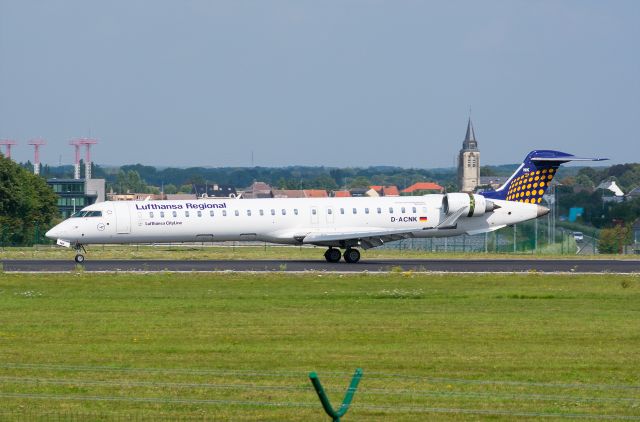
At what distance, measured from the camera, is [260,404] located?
621 inches

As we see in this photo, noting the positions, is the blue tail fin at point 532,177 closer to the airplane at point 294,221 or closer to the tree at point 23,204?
the airplane at point 294,221

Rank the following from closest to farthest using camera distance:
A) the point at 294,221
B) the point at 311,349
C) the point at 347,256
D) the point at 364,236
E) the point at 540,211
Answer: the point at 311,349, the point at 364,236, the point at 294,221, the point at 347,256, the point at 540,211

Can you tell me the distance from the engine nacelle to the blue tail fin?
2724 mm

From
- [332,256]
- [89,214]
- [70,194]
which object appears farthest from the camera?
[70,194]

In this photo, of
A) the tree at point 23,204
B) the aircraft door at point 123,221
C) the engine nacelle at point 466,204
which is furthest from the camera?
the tree at point 23,204

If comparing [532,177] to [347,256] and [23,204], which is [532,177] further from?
[23,204]

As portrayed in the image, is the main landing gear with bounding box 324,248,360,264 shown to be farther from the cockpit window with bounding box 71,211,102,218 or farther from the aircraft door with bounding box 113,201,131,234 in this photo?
the cockpit window with bounding box 71,211,102,218

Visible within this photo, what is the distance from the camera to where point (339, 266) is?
1836 inches

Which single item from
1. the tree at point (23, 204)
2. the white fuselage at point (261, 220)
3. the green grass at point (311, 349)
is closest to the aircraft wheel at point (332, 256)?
the white fuselage at point (261, 220)

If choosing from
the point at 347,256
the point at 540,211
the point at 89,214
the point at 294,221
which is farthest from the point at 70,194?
the point at 540,211

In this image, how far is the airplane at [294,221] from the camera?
4716 cm

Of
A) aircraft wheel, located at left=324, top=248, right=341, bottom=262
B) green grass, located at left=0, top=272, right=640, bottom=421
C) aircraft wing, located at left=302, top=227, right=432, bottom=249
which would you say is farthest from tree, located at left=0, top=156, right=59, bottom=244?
green grass, located at left=0, top=272, right=640, bottom=421

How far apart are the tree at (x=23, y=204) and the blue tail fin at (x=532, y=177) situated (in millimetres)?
38767

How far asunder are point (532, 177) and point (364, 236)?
9837mm
